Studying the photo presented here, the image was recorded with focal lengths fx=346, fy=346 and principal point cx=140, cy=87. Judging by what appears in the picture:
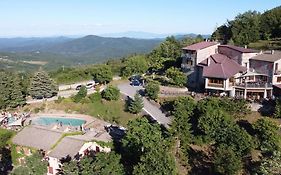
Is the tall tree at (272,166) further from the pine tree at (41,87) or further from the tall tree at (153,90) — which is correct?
the pine tree at (41,87)

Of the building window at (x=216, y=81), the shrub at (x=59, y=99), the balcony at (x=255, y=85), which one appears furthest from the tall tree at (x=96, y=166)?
the shrub at (x=59, y=99)

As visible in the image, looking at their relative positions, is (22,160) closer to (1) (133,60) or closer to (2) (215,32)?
(1) (133,60)

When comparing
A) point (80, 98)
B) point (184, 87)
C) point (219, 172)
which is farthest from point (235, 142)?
point (80, 98)

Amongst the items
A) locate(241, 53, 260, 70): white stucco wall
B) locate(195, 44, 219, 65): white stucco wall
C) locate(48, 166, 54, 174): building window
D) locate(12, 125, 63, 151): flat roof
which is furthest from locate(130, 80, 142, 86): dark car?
locate(48, 166, 54, 174): building window

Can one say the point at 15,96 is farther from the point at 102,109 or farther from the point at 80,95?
the point at 102,109

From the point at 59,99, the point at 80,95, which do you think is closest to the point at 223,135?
the point at 80,95

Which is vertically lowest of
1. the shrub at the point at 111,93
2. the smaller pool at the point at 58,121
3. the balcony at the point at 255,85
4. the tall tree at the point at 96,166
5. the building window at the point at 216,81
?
the smaller pool at the point at 58,121
